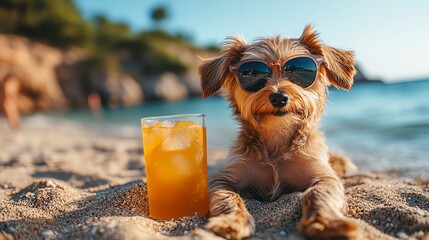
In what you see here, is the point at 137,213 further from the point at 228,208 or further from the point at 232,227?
the point at 232,227

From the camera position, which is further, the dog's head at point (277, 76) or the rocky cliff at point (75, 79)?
the rocky cliff at point (75, 79)

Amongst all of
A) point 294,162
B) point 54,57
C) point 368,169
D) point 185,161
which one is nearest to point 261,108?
point 294,162

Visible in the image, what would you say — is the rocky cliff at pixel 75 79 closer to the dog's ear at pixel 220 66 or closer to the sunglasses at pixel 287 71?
the dog's ear at pixel 220 66

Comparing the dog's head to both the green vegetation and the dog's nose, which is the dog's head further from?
the green vegetation

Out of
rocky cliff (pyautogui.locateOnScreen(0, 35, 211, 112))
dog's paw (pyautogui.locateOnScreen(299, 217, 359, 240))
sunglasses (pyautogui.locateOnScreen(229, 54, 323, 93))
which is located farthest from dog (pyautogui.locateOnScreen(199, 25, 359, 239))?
rocky cliff (pyautogui.locateOnScreen(0, 35, 211, 112))

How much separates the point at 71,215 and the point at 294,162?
201cm

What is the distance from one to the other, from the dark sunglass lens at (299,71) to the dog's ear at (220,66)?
684mm

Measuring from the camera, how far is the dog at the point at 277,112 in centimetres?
329

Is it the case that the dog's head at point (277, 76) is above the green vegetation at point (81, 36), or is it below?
below

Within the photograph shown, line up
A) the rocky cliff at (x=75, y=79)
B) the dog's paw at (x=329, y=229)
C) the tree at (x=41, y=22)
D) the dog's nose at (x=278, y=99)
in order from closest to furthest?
the dog's paw at (x=329, y=229)
the dog's nose at (x=278, y=99)
the rocky cliff at (x=75, y=79)
the tree at (x=41, y=22)

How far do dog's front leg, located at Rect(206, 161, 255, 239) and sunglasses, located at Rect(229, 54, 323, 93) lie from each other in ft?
2.49

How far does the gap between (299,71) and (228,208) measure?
4.75 ft

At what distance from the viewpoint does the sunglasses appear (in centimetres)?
343

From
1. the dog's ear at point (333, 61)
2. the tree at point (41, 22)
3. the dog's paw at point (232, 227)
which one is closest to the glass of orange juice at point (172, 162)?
the dog's paw at point (232, 227)
